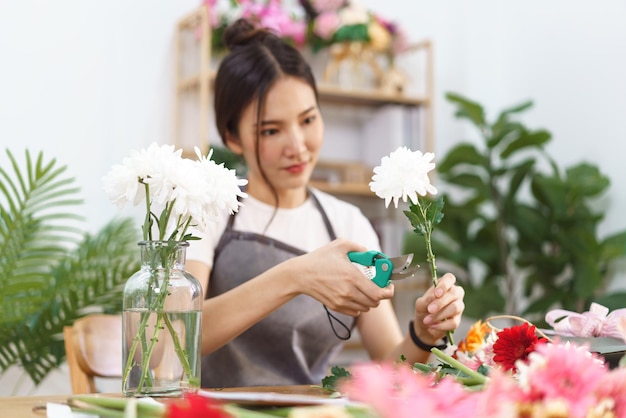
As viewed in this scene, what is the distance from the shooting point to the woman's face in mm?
1568

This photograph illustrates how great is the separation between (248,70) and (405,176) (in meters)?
0.75

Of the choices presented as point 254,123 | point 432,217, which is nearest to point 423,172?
point 432,217

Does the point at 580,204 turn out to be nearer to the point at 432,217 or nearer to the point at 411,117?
the point at 411,117

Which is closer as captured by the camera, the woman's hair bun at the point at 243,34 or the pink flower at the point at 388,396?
the pink flower at the point at 388,396

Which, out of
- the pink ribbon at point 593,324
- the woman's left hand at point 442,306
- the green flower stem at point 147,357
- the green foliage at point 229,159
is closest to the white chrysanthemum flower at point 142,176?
the green flower stem at point 147,357

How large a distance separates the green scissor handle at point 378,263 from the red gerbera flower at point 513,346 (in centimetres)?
24

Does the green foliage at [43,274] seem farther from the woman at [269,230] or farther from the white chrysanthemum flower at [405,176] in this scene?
the white chrysanthemum flower at [405,176]

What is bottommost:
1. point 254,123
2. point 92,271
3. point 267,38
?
point 92,271

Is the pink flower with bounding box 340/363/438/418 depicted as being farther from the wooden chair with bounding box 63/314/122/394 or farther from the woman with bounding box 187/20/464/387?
the wooden chair with bounding box 63/314/122/394

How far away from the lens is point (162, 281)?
919 mm

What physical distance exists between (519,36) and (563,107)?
0.48 meters

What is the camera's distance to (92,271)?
2387 mm

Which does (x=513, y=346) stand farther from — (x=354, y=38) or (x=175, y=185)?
(x=354, y=38)

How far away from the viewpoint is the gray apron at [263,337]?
5.10 feet
